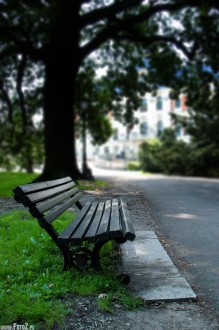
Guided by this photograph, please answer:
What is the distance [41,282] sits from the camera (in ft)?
11.4

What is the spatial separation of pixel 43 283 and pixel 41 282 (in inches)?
1.8

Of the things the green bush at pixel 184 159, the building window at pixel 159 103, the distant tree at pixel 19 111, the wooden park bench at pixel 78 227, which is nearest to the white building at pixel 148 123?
the building window at pixel 159 103

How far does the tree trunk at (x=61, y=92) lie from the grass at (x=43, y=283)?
30.6 ft

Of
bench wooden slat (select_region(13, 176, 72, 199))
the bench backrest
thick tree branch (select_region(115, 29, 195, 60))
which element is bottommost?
the bench backrest

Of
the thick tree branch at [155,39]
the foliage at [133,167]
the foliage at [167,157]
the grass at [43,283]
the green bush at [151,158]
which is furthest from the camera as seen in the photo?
the foliage at [133,167]

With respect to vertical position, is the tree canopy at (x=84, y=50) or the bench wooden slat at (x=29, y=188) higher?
the tree canopy at (x=84, y=50)

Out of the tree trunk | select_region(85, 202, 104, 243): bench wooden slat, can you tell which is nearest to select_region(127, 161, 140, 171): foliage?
the tree trunk

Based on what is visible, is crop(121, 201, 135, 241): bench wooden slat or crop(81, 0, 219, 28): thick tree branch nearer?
crop(121, 201, 135, 241): bench wooden slat

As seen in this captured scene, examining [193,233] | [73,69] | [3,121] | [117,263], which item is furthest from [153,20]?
[117,263]

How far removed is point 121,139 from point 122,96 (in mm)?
45007

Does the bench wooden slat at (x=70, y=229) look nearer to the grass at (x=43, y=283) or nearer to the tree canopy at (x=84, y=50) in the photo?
the grass at (x=43, y=283)

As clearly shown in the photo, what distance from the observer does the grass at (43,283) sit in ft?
9.41

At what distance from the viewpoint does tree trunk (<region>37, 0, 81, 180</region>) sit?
46.6 feet

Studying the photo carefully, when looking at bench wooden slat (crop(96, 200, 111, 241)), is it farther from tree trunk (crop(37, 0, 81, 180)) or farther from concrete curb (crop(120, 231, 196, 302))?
tree trunk (crop(37, 0, 81, 180))
